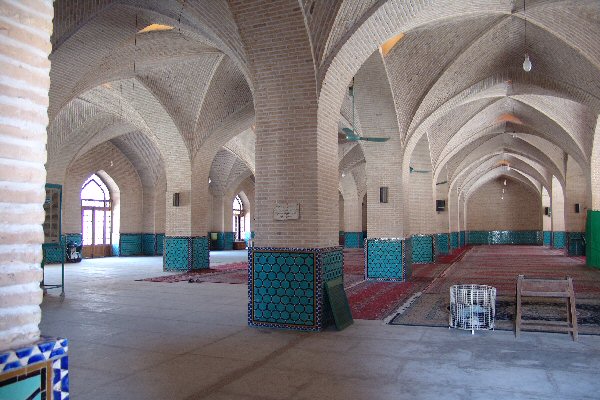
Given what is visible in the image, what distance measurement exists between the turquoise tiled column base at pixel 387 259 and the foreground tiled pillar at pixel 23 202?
9.32 m

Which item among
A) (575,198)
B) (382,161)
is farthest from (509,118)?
(382,161)

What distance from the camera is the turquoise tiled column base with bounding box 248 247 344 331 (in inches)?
231

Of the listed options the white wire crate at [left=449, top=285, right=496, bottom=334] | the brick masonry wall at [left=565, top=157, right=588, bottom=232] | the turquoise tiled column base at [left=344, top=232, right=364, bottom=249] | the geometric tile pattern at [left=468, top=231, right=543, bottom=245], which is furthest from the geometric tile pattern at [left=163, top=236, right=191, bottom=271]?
the geometric tile pattern at [left=468, top=231, right=543, bottom=245]

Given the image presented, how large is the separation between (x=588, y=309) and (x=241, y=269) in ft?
28.2

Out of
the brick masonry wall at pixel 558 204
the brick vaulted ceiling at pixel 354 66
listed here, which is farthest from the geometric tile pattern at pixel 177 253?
the brick masonry wall at pixel 558 204

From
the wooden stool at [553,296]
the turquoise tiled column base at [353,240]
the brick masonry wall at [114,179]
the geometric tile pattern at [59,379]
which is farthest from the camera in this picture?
the turquoise tiled column base at [353,240]

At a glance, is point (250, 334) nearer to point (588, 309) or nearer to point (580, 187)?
point (588, 309)

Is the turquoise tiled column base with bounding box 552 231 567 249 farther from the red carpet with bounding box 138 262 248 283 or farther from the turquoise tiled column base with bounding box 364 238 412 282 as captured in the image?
the red carpet with bounding box 138 262 248 283

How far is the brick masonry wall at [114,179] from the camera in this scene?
18.1 metres

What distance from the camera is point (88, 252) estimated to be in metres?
19.6

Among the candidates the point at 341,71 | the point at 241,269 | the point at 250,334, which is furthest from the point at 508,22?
the point at 241,269

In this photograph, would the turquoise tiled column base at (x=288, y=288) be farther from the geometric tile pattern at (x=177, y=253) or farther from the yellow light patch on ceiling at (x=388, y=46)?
the geometric tile pattern at (x=177, y=253)

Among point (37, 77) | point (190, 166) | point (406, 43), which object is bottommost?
point (37, 77)

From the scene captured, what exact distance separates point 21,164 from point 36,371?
0.78m
